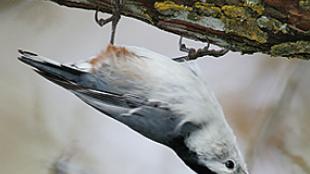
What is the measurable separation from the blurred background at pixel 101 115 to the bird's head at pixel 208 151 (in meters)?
0.57

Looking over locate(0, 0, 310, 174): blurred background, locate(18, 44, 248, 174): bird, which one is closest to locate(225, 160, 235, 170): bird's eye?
locate(18, 44, 248, 174): bird

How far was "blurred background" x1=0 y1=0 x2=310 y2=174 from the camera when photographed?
182 cm

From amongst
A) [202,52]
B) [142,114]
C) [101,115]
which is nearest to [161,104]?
[142,114]

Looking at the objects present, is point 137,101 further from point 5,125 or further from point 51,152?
point 5,125

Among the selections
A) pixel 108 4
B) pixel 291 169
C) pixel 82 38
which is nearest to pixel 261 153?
pixel 291 169

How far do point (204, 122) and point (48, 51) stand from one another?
82 cm

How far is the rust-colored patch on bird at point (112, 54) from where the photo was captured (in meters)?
1.25

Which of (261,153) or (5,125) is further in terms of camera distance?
(5,125)

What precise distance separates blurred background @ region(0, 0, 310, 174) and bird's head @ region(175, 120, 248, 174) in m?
0.57

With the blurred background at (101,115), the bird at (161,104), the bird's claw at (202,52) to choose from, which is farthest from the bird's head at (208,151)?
the blurred background at (101,115)

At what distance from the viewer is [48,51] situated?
6.35 feet

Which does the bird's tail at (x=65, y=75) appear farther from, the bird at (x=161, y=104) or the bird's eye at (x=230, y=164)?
the bird's eye at (x=230, y=164)

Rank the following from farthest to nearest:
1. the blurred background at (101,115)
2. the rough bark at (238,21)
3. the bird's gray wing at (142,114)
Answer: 1. the blurred background at (101,115)
2. the bird's gray wing at (142,114)
3. the rough bark at (238,21)

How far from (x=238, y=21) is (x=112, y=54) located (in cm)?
26
